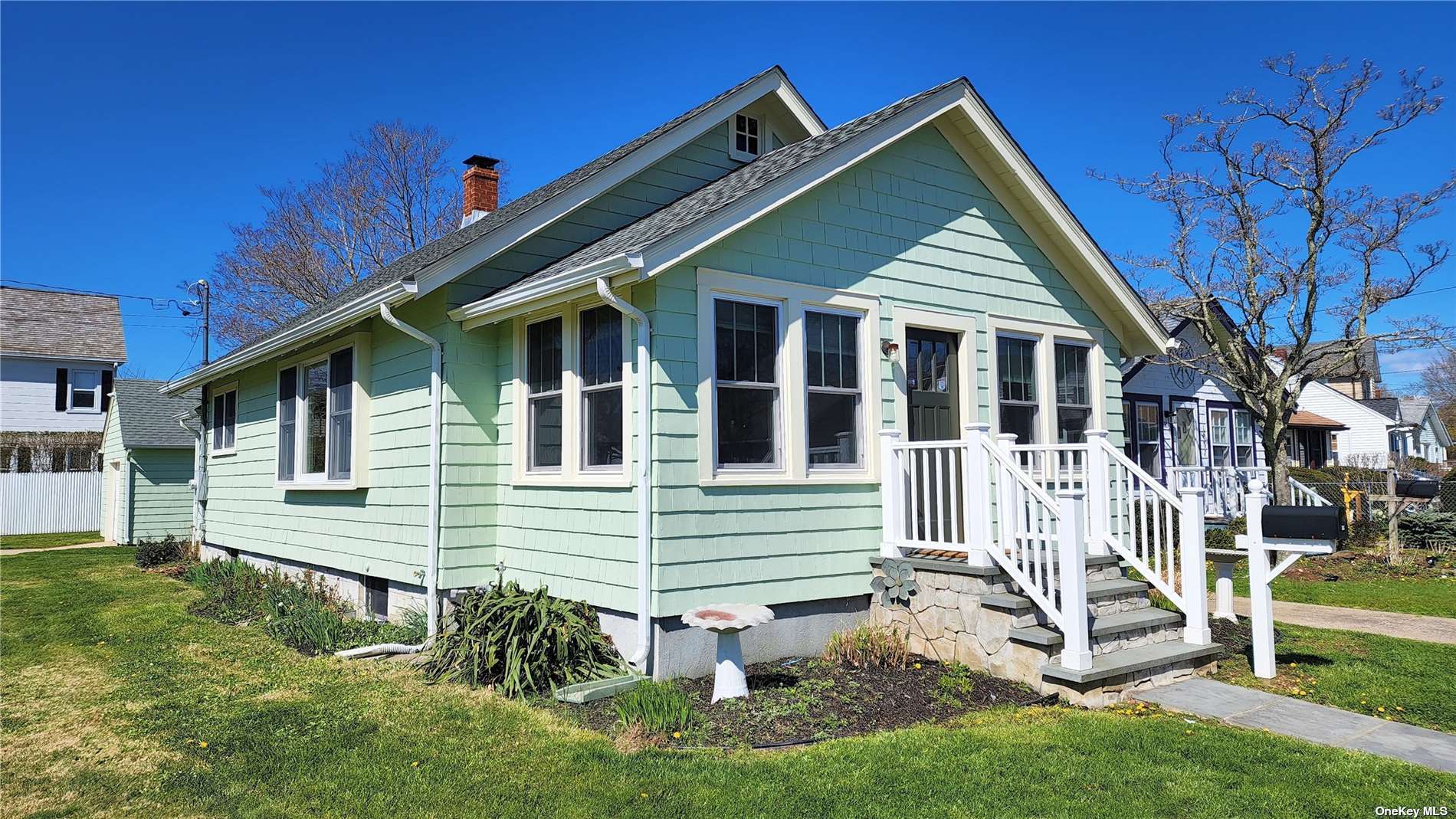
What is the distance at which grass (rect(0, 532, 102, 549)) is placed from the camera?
Result: 817 inches

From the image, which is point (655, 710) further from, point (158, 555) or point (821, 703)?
point (158, 555)

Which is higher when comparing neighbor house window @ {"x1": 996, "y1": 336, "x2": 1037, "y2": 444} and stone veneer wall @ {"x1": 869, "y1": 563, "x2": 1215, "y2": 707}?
neighbor house window @ {"x1": 996, "y1": 336, "x2": 1037, "y2": 444}

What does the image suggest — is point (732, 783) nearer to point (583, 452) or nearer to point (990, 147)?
point (583, 452)

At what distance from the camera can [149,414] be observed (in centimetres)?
2050

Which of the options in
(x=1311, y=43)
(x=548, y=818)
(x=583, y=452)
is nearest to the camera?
(x=548, y=818)

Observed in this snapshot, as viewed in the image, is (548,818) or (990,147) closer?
(548,818)

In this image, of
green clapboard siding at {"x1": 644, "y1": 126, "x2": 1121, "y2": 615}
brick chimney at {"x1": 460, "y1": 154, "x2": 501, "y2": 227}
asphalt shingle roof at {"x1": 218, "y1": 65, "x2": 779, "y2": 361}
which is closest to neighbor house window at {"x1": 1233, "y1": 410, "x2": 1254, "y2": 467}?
green clapboard siding at {"x1": 644, "y1": 126, "x2": 1121, "y2": 615}

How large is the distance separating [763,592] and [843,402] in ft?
5.87

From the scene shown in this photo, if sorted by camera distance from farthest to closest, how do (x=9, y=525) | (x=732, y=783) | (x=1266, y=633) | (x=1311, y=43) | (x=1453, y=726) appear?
(x=9, y=525) < (x=1311, y=43) < (x=1266, y=633) < (x=1453, y=726) < (x=732, y=783)

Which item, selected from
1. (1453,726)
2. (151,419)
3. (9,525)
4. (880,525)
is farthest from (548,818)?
(9,525)

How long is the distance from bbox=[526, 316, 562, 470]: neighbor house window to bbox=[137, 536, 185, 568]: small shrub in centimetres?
1184

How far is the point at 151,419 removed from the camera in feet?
66.5

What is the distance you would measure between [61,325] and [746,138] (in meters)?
31.8

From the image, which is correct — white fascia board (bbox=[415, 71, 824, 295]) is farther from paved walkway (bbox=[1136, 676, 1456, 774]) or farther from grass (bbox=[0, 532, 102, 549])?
grass (bbox=[0, 532, 102, 549])
